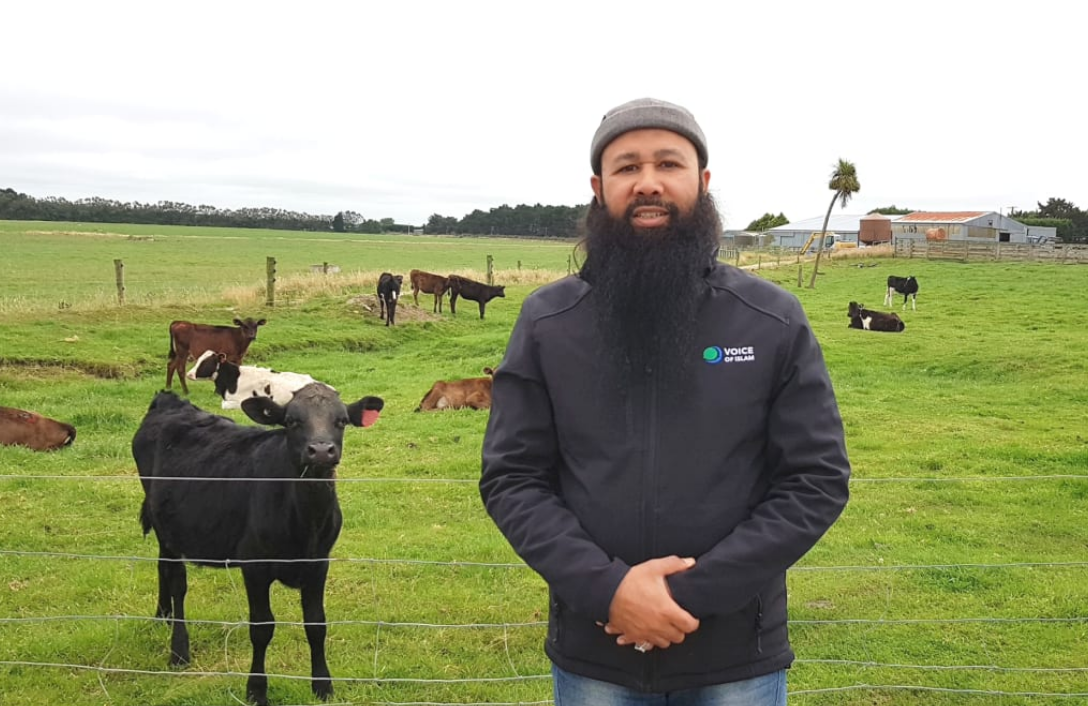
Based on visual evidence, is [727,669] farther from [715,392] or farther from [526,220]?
[526,220]

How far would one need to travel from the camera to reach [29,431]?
1040cm

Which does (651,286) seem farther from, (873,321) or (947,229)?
(947,229)

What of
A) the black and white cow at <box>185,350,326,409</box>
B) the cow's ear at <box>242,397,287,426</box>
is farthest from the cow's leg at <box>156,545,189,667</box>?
the black and white cow at <box>185,350,326,409</box>

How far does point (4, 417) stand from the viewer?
34.3 ft

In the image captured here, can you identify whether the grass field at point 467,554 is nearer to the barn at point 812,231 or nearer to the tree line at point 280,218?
the barn at point 812,231

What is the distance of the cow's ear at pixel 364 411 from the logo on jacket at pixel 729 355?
2956 millimetres

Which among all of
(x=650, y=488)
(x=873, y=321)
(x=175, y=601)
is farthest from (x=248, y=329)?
(x=650, y=488)

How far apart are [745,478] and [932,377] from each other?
1520 centimetres

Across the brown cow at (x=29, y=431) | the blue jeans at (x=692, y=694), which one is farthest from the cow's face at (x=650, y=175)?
the brown cow at (x=29, y=431)

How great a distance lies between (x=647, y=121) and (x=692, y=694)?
1527 mm

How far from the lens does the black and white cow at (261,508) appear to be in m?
4.65

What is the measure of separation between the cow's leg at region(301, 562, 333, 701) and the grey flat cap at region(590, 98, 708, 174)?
3.22 meters

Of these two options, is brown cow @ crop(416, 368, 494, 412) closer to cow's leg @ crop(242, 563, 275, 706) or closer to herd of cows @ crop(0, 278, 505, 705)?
herd of cows @ crop(0, 278, 505, 705)

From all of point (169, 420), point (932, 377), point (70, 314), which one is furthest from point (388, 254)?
point (169, 420)
